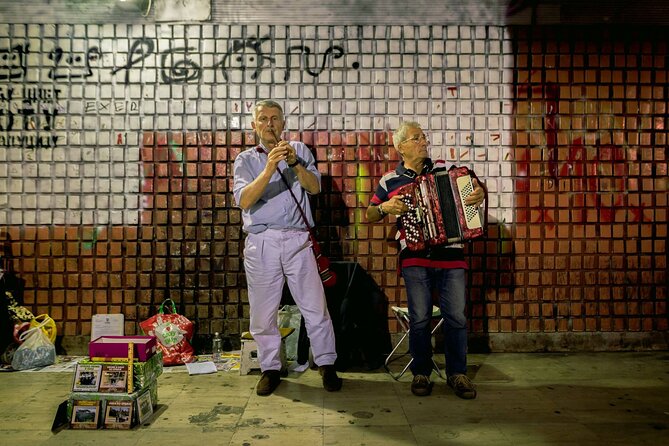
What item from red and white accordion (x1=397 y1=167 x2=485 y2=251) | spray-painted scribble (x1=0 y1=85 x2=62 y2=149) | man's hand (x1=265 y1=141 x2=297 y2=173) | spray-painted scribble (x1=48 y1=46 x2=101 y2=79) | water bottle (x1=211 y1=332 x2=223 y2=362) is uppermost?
spray-painted scribble (x1=48 y1=46 x2=101 y2=79)

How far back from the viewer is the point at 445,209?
4113mm

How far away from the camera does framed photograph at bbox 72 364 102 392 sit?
3.61 metres

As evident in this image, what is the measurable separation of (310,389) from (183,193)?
2587mm

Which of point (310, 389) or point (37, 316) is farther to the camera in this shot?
point (37, 316)

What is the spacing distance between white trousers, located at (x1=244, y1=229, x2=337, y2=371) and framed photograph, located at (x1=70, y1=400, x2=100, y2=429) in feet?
4.38

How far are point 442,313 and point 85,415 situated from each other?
2738mm

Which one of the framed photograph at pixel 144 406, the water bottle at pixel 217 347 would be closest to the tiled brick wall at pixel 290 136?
the water bottle at pixel 217 347

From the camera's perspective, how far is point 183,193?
5.75 meters

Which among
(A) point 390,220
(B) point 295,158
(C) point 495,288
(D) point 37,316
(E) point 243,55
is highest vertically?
(E) point 243,55

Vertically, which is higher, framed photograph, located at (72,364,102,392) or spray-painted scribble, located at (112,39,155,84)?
spray-painted scribble, located at (112,39,155,84)

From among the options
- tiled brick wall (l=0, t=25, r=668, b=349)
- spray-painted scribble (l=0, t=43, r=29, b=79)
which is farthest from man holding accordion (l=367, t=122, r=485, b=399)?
spray-painted scribble (l=0, t=43, r=29, b=79)

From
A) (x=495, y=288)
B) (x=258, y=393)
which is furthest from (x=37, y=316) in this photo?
(x=495, y=288)

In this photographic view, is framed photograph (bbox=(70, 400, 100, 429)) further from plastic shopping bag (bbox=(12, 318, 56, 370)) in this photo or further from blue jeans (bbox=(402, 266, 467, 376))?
blue jeans (bbox=(402, 266, 467, 376))

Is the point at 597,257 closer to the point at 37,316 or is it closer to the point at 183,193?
the point at 183,193
